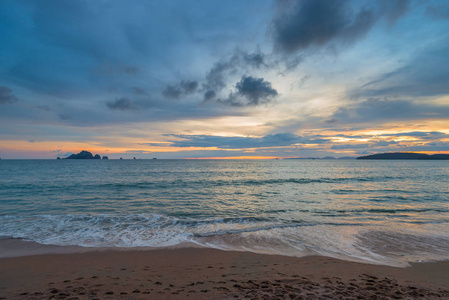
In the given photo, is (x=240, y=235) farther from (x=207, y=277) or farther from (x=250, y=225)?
(x=207, y=277)

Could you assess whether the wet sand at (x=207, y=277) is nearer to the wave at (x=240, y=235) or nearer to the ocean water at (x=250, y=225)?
the wave at (x=240, y=235)

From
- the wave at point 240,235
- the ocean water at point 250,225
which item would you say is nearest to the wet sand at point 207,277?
the wave at point 240,235

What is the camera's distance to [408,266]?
25.4ft

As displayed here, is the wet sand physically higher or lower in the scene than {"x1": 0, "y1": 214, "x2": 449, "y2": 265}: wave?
higher

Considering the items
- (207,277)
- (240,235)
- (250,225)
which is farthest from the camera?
(250,225)

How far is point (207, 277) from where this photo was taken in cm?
657

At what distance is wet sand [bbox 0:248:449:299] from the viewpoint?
18.1ft

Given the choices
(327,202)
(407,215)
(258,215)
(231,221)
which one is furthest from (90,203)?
(407,215)

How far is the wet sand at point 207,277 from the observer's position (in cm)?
550

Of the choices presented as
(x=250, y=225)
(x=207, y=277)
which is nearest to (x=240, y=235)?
(x=250, y=225)

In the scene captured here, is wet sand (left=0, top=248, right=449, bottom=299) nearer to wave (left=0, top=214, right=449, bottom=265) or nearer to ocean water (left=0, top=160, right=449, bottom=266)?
wave (left=0, top=214, right=449, bottom=265)

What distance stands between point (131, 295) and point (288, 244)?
702cm

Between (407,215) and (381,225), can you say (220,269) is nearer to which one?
(381,225)

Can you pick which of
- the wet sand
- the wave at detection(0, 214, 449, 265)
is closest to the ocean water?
the wave at detection(0, 214, 449, 265)
